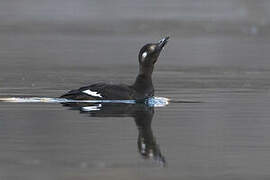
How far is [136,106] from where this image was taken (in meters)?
12.5

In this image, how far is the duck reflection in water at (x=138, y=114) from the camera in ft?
30.2

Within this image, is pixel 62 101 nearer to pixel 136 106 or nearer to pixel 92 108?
pixel 92 108

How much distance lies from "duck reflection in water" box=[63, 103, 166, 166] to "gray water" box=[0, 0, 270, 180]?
0.04 feet

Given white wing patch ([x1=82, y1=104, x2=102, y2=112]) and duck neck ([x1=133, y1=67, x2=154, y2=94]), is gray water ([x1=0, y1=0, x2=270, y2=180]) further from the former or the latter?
duck neck ([x1=133, y1=67, x2=154, y2=94])

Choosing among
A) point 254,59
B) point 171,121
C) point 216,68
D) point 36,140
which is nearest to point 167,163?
point 36,140

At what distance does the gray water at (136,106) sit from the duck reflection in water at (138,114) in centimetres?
1

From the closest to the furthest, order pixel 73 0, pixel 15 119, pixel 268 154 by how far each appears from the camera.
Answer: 1. pixel 268 154
2. pixel 15 119
3. pixel 73 0

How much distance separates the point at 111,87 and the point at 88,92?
0.28 meters

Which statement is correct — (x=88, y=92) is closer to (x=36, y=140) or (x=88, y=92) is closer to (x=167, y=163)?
(x=36, y=140)

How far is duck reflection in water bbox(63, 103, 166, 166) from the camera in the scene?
9.21m

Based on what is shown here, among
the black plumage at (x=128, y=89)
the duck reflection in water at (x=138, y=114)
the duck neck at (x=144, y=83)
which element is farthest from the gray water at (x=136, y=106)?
the duck neck at (x=144, y=83)

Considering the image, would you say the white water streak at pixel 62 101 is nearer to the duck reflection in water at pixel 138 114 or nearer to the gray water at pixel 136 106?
the duck reflection in water at pixel 138 114

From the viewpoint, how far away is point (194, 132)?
1028cm

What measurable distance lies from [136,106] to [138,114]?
754 mm
